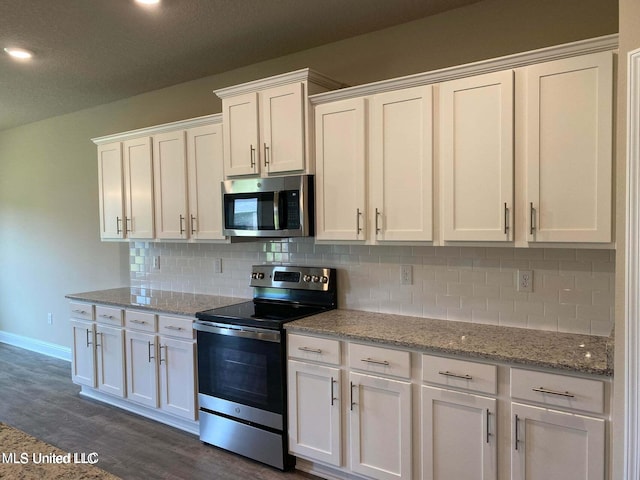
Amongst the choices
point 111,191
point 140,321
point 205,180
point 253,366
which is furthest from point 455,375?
point 111,191

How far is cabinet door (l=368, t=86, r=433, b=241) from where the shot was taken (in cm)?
257

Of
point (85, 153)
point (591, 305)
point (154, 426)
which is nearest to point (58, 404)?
point (154, 426)

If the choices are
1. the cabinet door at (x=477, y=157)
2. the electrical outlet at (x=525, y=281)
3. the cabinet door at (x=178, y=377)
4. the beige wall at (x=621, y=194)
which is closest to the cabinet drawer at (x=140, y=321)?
the cabinet door at (x=178, y=377)

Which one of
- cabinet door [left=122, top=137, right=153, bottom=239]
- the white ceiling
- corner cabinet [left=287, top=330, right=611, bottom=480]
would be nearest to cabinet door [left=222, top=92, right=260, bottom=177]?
the white ceiling

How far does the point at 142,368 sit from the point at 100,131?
8.82ft

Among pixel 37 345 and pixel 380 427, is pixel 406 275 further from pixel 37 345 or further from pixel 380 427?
pixel 37 345

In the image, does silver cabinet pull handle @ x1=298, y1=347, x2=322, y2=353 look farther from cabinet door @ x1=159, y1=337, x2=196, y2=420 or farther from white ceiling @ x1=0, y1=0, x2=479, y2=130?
white ceiling @ x1=0, y1=0, x2=479, y2=130

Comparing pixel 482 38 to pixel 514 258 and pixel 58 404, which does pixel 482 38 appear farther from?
pixel 58 404

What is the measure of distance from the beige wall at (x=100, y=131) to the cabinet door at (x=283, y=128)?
51 cm

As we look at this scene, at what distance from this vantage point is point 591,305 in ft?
7.94

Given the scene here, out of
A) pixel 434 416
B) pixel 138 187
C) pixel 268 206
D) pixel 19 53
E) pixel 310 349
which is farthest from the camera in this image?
pixel 138 187

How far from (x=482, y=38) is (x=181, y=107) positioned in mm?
2656

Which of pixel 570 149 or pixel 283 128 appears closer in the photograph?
pixel 570 149

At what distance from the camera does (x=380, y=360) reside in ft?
8.07
